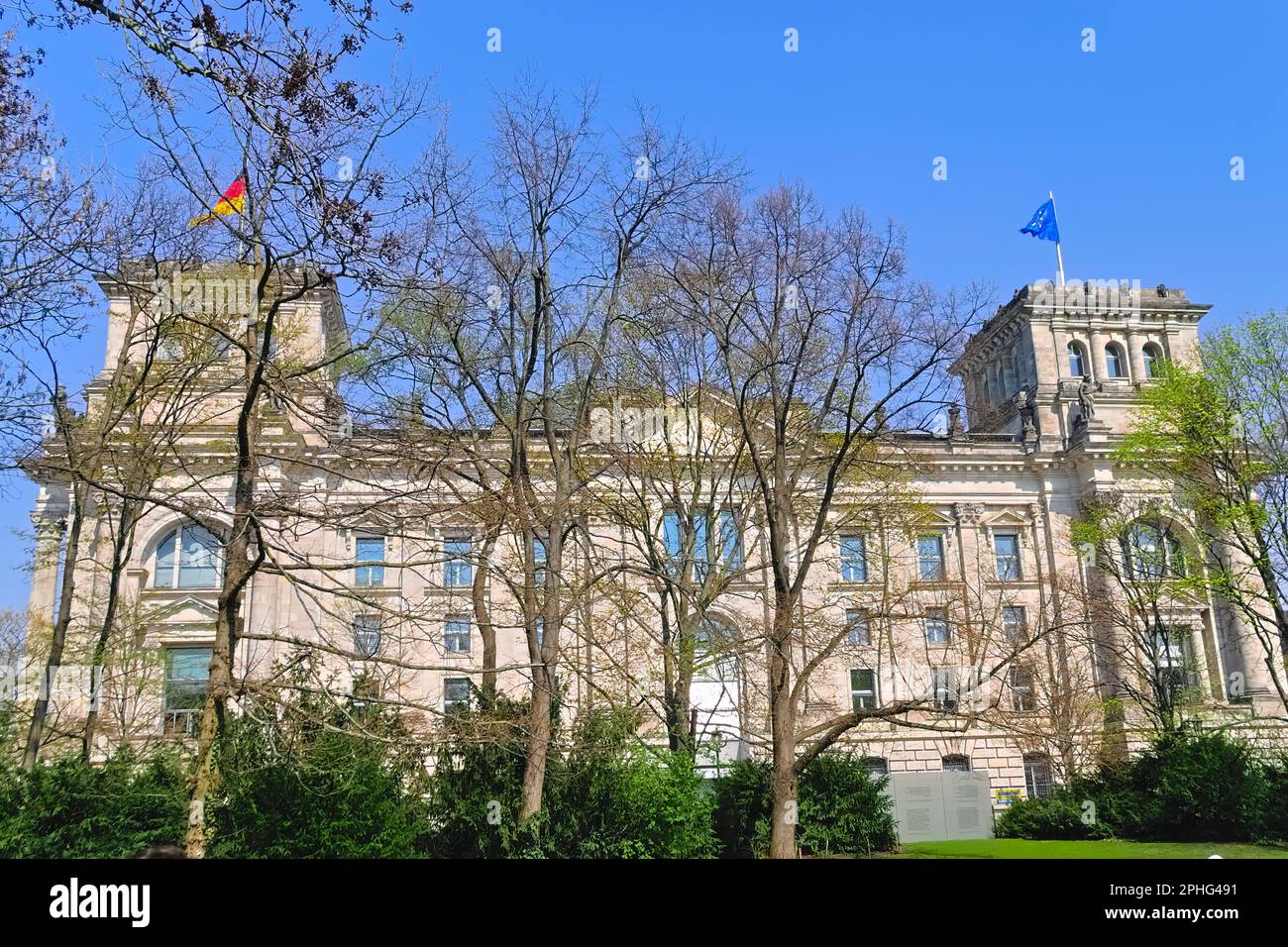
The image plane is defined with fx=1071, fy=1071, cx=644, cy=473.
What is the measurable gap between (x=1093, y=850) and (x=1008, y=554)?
2152cm

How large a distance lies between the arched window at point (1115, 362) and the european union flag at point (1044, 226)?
827 centimetres

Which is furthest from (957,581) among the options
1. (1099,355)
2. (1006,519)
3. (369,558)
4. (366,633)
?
(1099,355)

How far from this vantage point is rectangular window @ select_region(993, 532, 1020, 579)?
49.4m

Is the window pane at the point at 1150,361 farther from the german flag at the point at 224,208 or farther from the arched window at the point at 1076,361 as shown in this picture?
the german flag at the point at 224,208

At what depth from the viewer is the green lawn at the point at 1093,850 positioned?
28734 millimetres

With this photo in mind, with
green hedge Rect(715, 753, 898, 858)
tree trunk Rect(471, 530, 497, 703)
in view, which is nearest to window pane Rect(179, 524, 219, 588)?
tree trunk Rect(471, 530, 497, 703)

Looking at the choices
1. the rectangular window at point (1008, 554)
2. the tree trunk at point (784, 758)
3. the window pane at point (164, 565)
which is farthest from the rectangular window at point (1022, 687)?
the window pane at point (164, 565)

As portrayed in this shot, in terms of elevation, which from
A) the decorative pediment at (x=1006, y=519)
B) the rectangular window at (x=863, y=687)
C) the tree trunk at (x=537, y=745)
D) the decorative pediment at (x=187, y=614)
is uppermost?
the decorative pediment at (x=1006, y=519)

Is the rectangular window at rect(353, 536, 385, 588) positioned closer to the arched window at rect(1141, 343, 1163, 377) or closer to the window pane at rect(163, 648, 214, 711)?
the window pane at rect(163, 648, 214, 711)

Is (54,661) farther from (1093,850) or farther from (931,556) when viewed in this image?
(931,556)

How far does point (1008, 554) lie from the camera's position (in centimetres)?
4997

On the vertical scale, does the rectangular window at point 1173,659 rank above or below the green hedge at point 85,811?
above

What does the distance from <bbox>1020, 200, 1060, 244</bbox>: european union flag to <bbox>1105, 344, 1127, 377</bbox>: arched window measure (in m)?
8.27
